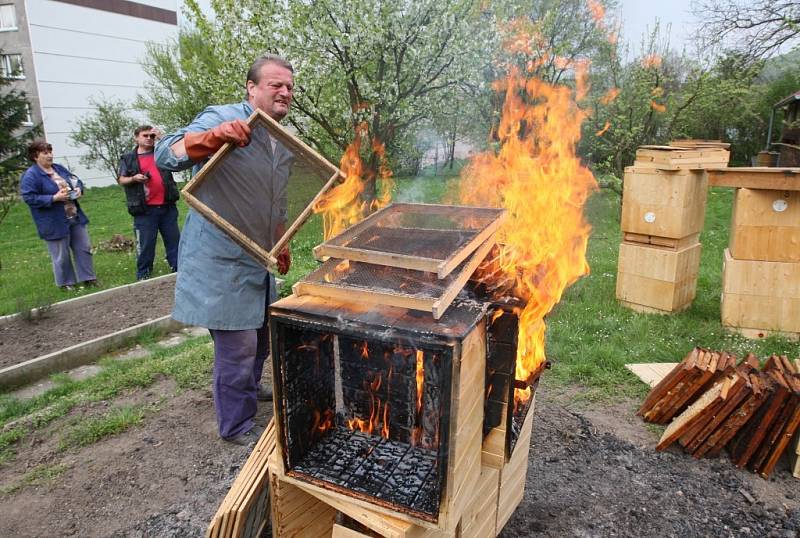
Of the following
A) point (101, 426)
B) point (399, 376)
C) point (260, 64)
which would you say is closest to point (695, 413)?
point (399, 376)

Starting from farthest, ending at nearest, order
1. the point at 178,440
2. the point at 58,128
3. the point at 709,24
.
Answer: the point at 58,128 → the point at 709,24 → the point at 178,440

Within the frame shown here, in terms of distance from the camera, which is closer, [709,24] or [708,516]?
[708,516]

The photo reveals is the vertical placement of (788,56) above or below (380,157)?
above

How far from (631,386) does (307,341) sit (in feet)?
10.6

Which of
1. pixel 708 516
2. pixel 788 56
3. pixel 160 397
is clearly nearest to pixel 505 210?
pixel 708 516

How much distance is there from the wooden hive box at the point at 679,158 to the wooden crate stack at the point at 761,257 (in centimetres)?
39

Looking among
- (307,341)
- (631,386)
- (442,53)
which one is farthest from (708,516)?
(442,53)

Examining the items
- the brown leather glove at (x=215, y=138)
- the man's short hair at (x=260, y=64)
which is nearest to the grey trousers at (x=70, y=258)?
the man's short hair at (x=260, y=64)

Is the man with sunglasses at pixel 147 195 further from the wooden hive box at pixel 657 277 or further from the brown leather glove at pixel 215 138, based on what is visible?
the wooden hive box at pixel 657 277

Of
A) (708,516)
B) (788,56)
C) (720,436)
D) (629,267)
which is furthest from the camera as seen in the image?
(788,56)

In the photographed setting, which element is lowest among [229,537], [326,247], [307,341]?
[229,537]

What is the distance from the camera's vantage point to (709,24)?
17078 mm

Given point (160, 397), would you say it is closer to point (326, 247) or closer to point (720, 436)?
point (326, 247)

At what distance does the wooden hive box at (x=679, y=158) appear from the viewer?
5570 millimetres
